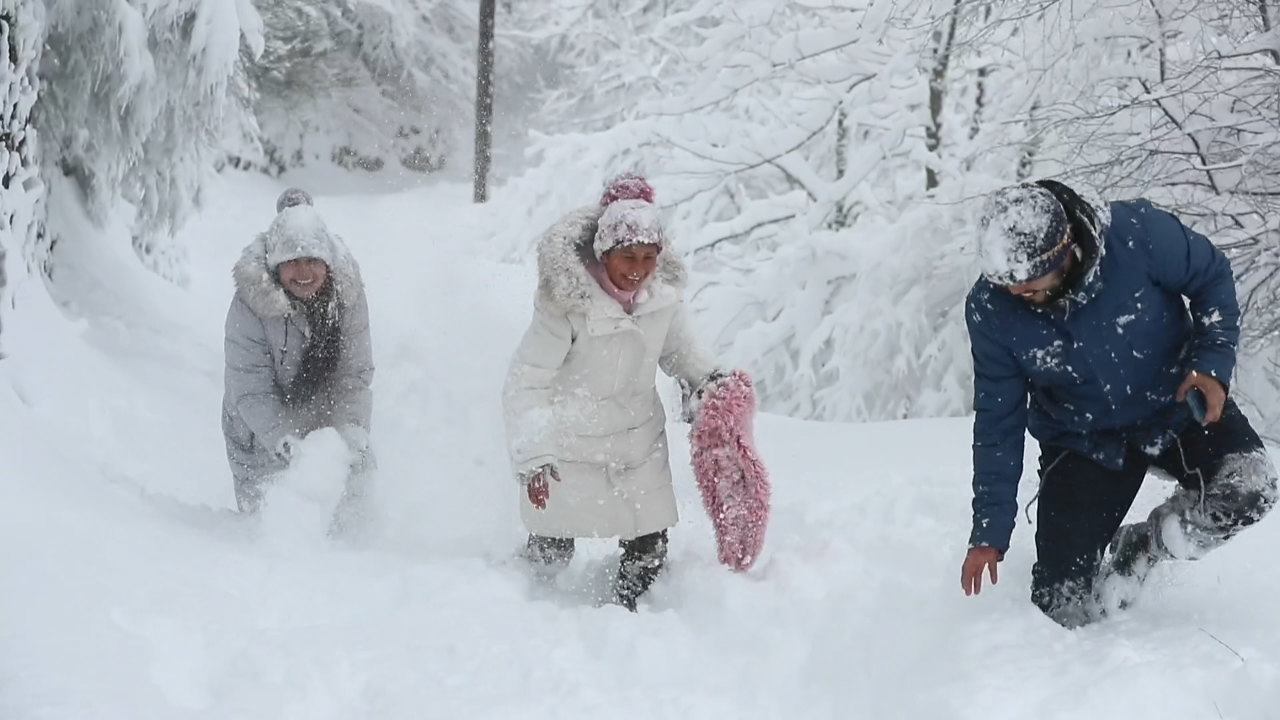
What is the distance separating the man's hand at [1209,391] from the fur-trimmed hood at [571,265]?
5.42ft

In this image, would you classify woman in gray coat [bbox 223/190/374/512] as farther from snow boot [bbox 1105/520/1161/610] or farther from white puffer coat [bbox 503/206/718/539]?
snow boot [bbox 1105/520/1161/610]

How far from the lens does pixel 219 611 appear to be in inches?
131

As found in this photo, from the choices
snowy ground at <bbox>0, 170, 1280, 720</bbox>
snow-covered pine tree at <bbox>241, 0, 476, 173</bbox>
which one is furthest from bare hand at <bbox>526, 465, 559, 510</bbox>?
snow-covered pine tree at <bbox>241, 0, 476, 173</bbox>

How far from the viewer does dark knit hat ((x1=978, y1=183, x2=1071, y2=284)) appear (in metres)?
2.69

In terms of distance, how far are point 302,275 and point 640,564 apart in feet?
5.51

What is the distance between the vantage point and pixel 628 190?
3643 mm

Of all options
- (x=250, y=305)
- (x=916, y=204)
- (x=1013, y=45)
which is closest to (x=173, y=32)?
(x=250, y=305)

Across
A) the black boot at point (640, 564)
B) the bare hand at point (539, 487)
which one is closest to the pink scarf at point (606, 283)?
the bare hand at point (539, 487)

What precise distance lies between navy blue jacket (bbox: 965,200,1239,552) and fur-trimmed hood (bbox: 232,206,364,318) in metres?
2.41

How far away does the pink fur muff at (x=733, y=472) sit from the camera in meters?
3.84

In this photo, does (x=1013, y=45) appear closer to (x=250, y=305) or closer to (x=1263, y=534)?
(x=1263, y=534)

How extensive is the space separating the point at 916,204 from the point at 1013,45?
4.41 feet

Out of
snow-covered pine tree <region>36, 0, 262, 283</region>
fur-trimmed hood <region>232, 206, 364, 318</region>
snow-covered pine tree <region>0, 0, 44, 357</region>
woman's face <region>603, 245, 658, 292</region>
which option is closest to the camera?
woman's face <region>603, 245, 658, 292</region>

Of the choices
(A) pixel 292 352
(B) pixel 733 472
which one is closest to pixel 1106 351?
(B) pixel 733 472
